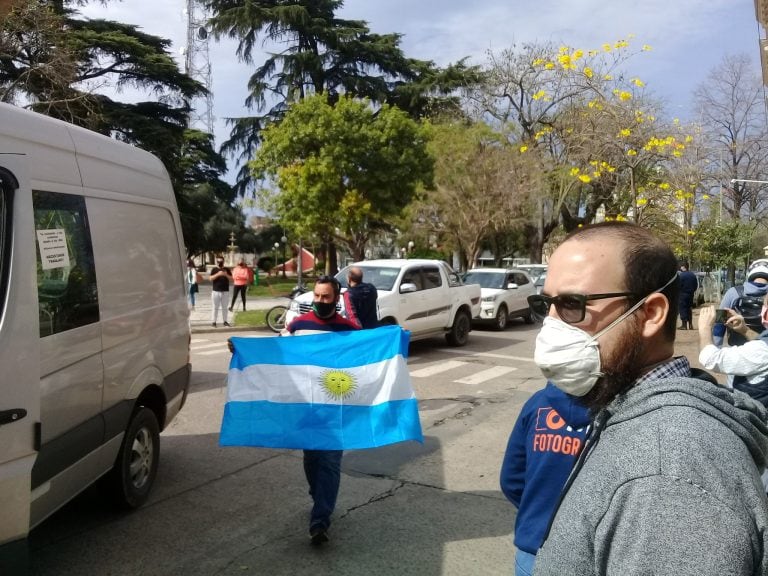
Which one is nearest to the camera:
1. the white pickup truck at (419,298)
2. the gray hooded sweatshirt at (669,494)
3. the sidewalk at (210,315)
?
the gray hooded sweatshirt at (669,494)

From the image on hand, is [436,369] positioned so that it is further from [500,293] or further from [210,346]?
[500,293]

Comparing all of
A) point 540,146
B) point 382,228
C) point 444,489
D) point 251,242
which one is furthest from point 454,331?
point 251,242

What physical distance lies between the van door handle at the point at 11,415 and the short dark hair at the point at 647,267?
98.8 inches

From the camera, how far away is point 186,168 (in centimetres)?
3753

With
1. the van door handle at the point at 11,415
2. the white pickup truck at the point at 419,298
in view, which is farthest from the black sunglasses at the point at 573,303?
the white pickup truck at the point at 419,298

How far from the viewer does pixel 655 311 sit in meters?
1.41

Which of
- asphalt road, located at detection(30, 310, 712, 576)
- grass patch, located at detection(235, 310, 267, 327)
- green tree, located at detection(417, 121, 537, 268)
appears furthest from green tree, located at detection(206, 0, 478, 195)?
asphalt road, located at detection(30, 310, 712, 576)

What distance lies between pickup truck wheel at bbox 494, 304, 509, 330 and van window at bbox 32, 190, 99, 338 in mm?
14530

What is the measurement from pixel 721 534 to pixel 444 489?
178 inches

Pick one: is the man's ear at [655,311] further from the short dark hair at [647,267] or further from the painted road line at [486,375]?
the painted road line at [486,375]

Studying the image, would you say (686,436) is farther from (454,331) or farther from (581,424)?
(454,331)

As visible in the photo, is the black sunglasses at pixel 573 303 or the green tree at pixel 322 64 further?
the green tree at pixel 322 64

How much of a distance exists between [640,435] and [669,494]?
0.41 feet

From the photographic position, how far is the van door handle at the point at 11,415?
2.73 metres
